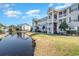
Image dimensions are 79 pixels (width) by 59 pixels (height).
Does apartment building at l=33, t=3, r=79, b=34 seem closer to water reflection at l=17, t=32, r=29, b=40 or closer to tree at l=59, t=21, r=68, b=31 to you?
tree at l=59, t=21, r=68, b=31

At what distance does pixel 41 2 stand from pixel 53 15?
26 centimetres

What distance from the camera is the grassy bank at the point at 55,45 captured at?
2590 mm

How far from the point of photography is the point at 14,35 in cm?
267

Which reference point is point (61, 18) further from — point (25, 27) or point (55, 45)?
point (25, 27)

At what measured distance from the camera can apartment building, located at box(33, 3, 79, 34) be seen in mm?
2645

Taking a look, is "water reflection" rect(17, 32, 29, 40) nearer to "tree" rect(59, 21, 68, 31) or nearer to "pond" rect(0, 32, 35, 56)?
"pond" rect(0, 32, 35, 56)

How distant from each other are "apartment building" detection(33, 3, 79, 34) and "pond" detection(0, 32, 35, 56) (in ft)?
1.02

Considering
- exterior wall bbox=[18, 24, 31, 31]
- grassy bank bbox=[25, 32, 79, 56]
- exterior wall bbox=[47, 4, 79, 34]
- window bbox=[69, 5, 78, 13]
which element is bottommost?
grassy bank bbox=[25, 32, 79, 56]

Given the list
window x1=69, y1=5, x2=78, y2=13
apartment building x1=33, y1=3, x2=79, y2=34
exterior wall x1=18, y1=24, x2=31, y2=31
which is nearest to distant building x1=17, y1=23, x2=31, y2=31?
exterior wall x1=18, y1=24, x2=31, y2=31

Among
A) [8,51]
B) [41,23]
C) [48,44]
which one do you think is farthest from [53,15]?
[8,51]

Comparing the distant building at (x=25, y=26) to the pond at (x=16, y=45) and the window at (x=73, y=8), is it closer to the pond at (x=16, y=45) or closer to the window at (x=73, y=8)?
the pond at (x=16, y=45)

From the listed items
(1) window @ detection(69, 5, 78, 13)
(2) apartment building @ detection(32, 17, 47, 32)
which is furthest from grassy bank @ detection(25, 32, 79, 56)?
(1) window @ detection(69, 5, 78, 13)

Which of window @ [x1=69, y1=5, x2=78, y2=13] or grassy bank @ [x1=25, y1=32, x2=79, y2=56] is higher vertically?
window @ [x1=69, y1=5, x2=78, y2=13]

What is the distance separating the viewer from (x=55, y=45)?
8.67ft
